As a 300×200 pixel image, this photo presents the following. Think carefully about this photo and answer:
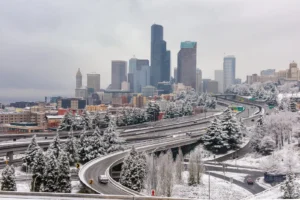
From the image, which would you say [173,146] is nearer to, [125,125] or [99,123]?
[99,123]

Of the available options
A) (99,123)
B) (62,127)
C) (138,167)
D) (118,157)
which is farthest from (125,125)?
(138,167)

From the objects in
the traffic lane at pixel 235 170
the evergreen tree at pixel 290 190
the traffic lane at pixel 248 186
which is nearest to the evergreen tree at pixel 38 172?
the traffic lane at pixel 248 186

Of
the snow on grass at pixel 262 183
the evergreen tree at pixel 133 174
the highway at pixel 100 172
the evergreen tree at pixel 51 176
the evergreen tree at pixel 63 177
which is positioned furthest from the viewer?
the snow on grass at pixel 262 183

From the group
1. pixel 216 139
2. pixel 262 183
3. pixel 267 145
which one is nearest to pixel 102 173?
pixel 262 183

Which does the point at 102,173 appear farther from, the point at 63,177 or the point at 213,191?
the point at 213,191

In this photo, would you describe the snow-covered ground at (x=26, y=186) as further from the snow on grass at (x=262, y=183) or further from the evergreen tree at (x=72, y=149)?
the snow on grass at (x=262, y=183)

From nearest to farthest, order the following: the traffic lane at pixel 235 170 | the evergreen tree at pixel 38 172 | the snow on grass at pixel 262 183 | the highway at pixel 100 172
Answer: the highway at pixel 100 172 < the evergreen tree at pixel 38 172 < the snow on grass at pixel 262 183 < the traffic lane at pixel 235 170

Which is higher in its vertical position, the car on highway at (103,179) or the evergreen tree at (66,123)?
the evergreen tree at (66,123)
